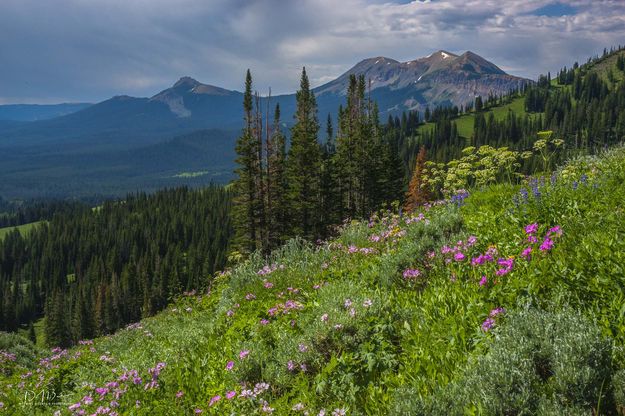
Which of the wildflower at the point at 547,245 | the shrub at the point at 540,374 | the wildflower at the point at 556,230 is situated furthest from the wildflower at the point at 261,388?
the wildflower at the point at 556,230

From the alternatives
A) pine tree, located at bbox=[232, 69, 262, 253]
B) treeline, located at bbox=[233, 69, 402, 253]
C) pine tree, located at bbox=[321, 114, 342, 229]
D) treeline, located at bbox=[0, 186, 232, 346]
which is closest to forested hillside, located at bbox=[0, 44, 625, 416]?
pine tree, located at bbox=[232, 69, 262, 253]

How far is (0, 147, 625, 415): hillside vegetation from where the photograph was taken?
3445 mm

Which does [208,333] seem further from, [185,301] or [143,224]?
[143,224]

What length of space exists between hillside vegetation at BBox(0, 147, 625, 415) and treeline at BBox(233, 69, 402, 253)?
1224 inches

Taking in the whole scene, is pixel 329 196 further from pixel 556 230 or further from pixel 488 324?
pixel 488 324

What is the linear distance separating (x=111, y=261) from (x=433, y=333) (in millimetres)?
153222

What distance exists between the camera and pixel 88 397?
6234 mm

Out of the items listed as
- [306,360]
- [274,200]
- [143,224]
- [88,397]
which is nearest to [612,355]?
[306,360]

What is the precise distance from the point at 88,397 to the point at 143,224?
Answer: 171 meters

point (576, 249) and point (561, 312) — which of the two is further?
point (576, 249)

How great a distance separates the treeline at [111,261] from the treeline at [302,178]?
50.7 m

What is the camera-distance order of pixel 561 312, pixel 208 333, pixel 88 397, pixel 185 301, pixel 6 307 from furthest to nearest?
1. pixel 6 307
2. pixel 185 301
3. pixel 208 333
4. pixel 88 397
5. pixel 561 312

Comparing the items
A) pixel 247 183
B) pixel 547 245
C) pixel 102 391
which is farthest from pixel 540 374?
pixel 247 183

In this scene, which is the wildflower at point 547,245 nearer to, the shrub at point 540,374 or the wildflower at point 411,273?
the shrub at point 540,374
